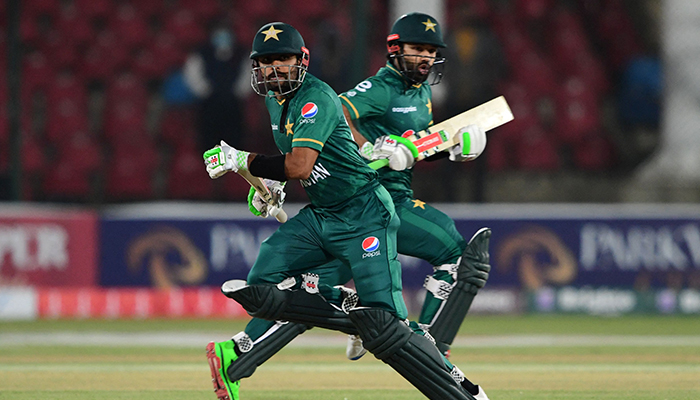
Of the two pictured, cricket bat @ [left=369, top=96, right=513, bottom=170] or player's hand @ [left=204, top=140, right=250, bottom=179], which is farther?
cricket bat @ [left=369, top=96, right=513, bottom=170]

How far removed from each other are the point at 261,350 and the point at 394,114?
4.73 ft

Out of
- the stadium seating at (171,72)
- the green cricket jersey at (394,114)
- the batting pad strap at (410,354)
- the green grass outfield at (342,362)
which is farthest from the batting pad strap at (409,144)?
the stadium seating at (171,72)

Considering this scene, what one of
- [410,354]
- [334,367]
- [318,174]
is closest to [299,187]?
[334,367]

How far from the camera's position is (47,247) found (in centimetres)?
936

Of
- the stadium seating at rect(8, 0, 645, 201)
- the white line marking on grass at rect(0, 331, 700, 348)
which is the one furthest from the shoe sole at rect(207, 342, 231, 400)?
the stadium seating at rect(8, 0, 645, 201)

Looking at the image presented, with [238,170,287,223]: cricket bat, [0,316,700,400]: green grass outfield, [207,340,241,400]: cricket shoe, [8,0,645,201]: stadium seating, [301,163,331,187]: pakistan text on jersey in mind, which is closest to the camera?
[301,163,331,187]: pakistan text on jersey

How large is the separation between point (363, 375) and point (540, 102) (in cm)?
612

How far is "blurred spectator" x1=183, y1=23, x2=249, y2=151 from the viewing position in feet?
33.3

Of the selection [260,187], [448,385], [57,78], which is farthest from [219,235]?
[448,385]

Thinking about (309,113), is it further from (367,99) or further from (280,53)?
(367,99)

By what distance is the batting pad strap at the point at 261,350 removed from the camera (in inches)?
190

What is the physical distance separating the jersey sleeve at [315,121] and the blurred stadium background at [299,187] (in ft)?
12.4

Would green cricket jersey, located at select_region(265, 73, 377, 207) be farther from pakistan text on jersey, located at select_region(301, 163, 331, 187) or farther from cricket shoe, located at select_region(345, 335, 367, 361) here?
cricket shoe, located at select_region(345, 335, 367, 361)

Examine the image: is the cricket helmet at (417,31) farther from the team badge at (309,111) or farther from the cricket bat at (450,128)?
the team badge at (309,111)
